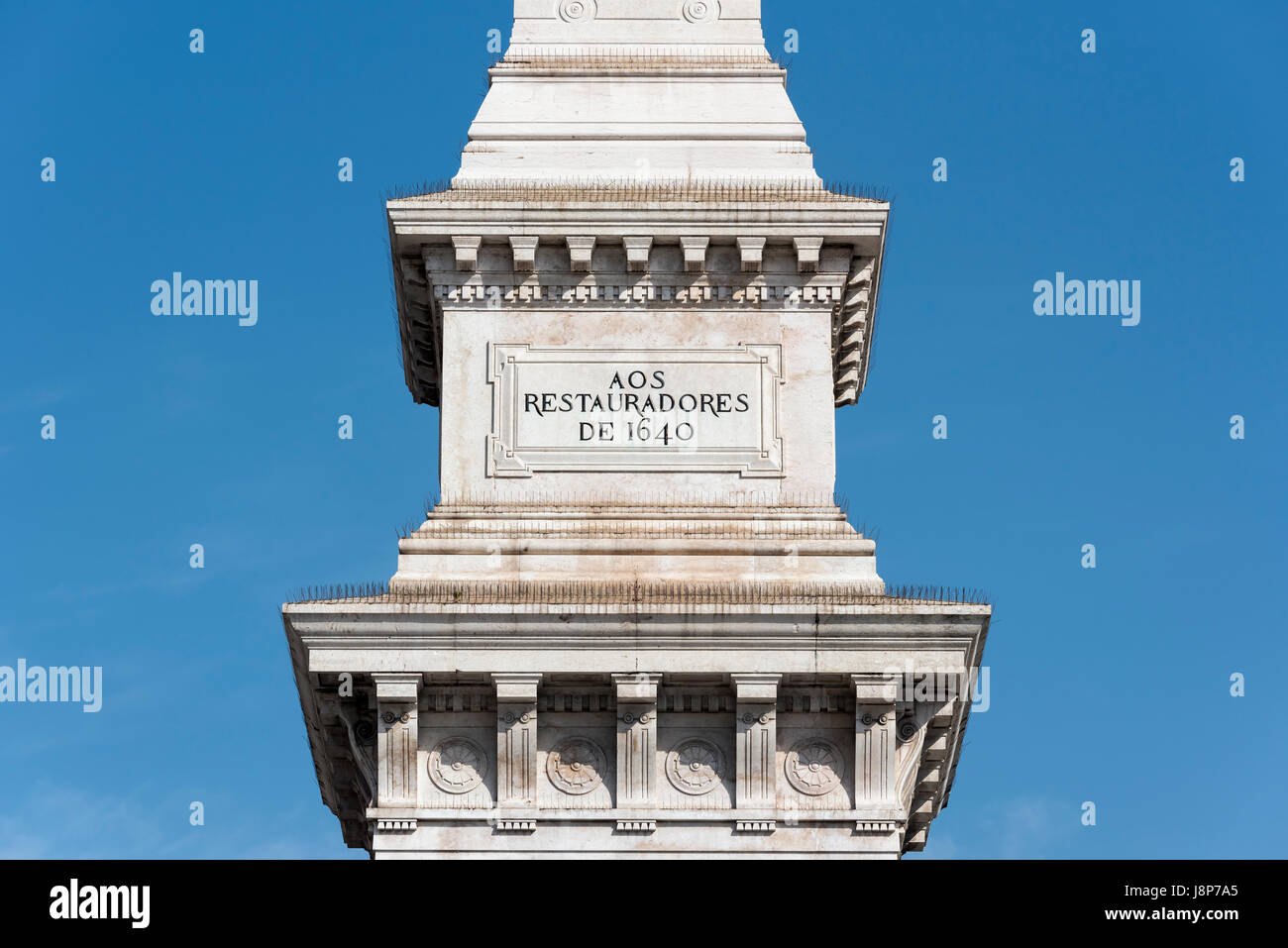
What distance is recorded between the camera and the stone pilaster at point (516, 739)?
51.3 meters

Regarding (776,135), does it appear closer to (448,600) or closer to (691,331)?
(691,331)

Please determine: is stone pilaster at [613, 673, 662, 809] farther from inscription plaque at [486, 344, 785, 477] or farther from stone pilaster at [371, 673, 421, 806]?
inscription plaque at [486, 344, 785, 477]

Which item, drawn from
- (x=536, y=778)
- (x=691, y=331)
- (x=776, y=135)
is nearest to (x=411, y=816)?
(x=536, y=778)

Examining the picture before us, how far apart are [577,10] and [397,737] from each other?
553 inches

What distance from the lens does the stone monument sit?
51.4 meters

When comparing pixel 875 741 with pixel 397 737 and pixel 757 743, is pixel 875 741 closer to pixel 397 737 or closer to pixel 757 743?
pixel 757 743

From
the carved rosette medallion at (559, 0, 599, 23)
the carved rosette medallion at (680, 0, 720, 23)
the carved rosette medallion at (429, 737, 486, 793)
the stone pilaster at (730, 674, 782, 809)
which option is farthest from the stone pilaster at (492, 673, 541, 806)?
the carved rosette medallion at (680, 0, 720, 23)

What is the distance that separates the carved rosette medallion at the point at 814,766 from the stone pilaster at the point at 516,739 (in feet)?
12.6

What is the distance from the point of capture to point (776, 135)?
188 feet

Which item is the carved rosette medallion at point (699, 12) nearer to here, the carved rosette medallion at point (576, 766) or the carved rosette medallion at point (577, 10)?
the carved rosette medallion at point (577, 10)

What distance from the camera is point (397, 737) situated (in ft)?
169

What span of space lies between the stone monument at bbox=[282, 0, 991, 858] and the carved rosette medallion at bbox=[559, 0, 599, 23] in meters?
0.06

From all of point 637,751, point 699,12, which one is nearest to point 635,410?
point 637,751

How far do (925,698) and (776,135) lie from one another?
1052 centimetres
